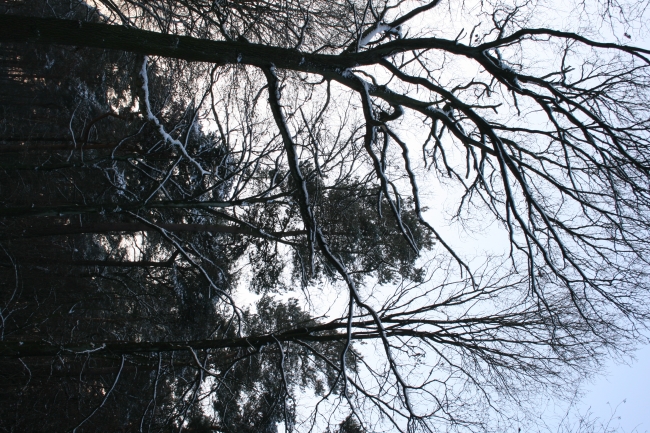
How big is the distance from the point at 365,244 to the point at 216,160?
3.38m

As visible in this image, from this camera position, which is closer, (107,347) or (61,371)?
(107,347)

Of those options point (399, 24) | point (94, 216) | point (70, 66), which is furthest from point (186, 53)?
point (70, 66)

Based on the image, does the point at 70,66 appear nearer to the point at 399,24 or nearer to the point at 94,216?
the point at 94,216

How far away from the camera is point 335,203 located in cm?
827

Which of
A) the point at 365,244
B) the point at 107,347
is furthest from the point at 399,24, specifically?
the point at 107,347

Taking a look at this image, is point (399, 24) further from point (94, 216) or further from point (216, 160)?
point (94, 216)

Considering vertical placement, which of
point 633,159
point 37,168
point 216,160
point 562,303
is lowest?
point 562,303

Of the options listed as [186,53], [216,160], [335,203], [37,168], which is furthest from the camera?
[335,203]

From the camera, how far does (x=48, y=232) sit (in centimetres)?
904

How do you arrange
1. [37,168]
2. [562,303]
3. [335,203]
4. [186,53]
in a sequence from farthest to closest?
[335,203] → [562,303] → [37,168] → [186,53]

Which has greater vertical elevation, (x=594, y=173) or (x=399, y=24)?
(x=399, y=24)

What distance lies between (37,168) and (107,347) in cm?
246

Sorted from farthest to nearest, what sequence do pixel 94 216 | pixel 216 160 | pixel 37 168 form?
pixel 94 216 < pixel 216 160 < pixel 37 168

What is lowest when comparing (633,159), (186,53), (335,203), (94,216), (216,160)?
(633,159)
